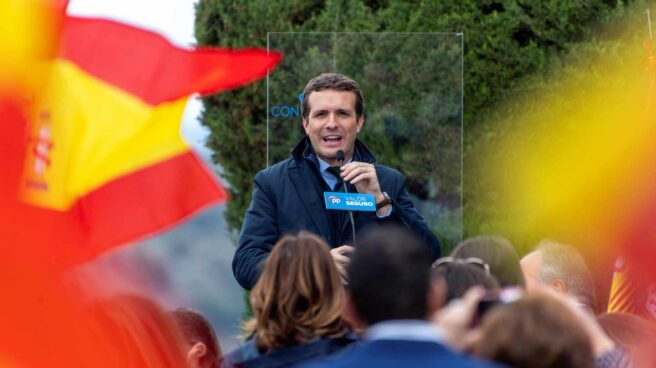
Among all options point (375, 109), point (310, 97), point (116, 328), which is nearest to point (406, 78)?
point (375, 109)

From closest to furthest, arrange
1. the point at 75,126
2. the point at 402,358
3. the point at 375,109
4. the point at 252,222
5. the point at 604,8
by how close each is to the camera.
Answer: the point at 402,358 → the point at 75,126 → the point at 252,222 → the point at 375,109 → the point at 604,8

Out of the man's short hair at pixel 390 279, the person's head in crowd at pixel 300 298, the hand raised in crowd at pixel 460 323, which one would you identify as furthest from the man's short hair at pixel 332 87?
the man's short hair at pixel 390 279

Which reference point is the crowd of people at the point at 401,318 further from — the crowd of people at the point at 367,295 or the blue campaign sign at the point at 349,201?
the blue campaign sign at the point at 349,201

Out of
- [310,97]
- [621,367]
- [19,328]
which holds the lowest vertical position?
[621,367]

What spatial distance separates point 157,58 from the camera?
4.14 m

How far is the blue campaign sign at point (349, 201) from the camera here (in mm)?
5180

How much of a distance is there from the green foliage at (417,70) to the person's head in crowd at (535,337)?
18.6 ft

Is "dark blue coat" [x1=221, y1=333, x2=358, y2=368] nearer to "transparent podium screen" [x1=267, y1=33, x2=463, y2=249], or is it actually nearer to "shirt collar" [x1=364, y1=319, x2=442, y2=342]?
"shirt collar" [x1=364, y1=319, x2=442, y2=342]

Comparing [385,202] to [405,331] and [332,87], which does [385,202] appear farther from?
[405,331]

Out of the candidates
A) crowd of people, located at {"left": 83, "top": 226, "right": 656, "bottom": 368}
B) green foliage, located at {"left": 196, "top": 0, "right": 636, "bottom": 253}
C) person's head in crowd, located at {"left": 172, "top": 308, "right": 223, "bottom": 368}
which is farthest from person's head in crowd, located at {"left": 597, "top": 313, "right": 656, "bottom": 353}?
green foliage, located at {"left": 196, "top": 0, "right": 636, "bottom": 253}

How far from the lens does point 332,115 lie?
213 inches

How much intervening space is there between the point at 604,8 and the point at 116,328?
7410 mm

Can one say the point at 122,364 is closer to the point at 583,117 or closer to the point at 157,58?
the point at 157,58

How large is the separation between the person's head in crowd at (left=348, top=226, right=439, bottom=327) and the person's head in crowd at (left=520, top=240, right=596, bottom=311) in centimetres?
176
